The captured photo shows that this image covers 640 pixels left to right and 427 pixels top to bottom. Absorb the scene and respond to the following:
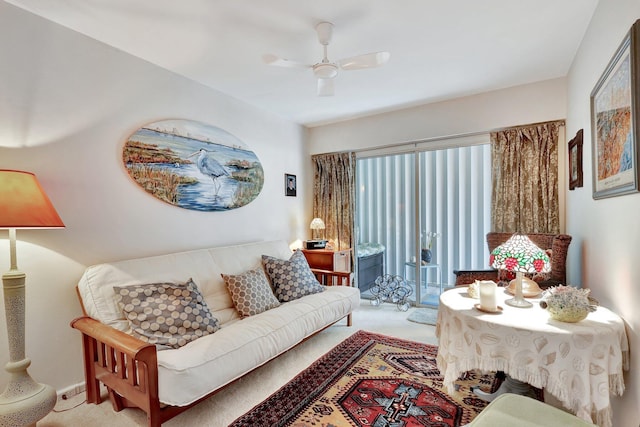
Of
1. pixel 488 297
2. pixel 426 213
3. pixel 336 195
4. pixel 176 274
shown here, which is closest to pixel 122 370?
pixel 176 274

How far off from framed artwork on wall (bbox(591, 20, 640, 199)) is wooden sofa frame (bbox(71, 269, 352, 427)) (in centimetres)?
241

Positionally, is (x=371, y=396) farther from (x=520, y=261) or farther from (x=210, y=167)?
(x=210, y=167)

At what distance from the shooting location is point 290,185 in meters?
A: 4.17

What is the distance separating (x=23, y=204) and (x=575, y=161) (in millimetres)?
3805

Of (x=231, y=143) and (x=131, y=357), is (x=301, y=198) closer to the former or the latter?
(x=231, y=143)

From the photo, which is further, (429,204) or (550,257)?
(429,204)

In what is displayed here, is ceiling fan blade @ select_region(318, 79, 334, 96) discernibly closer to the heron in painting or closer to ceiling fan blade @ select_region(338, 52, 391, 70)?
ceiling fan blade @ select_region(338, 52, 391, 70)

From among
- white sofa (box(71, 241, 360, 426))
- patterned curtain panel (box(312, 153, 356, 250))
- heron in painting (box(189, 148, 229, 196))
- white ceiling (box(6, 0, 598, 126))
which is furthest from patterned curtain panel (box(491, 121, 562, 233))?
heron in painting (box(189, 148, 229, 196))

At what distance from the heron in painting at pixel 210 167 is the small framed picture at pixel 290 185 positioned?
41.2 inches

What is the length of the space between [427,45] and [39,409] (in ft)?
11.1

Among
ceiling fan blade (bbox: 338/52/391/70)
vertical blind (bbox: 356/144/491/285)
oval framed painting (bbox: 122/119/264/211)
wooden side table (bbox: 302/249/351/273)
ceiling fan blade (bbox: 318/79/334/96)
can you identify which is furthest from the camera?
wooden side table (bbox: 302/249/351/273)

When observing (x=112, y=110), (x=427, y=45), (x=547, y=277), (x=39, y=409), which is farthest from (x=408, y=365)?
(x=112, y=110)

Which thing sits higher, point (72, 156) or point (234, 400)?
point (72, 156)

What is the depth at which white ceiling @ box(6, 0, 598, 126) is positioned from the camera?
74.3 inches
